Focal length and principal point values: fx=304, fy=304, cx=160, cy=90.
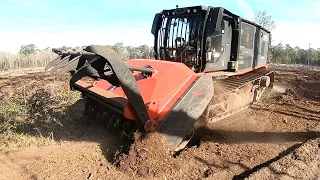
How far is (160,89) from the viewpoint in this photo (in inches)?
196

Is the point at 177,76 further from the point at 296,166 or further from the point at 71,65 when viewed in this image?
the point at 296,166

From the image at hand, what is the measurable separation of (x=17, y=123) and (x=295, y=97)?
8499mm

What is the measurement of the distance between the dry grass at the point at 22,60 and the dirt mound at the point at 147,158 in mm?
23166

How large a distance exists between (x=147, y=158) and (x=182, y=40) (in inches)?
125

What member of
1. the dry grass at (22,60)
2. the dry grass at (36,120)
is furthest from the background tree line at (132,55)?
the dry grass at (36,120)

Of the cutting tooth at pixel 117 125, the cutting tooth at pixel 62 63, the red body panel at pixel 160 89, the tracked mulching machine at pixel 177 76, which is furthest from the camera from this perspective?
the cutting tooth at pixel 117 125

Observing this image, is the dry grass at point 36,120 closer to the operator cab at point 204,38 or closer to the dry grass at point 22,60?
the operator cab at point 204,38

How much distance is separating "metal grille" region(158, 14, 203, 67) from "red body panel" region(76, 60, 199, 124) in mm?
1132

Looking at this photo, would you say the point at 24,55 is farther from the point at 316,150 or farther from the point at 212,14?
the point at 316,150

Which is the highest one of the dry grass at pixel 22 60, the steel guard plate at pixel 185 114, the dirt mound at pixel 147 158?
the dry grass at pixel 22 60

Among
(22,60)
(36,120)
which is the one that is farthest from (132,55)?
(36,120)

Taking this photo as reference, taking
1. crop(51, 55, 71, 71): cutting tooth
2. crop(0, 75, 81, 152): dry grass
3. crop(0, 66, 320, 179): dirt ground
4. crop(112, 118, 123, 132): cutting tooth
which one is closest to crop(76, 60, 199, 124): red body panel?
crop(0, 66, 320, 179): dirt ground

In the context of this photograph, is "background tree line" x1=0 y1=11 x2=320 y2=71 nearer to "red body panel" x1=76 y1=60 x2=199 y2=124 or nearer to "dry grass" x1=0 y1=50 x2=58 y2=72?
"dry grass" x1=0 y1=50 x2=58 y2=72

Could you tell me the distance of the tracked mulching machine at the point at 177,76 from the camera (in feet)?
14.4
